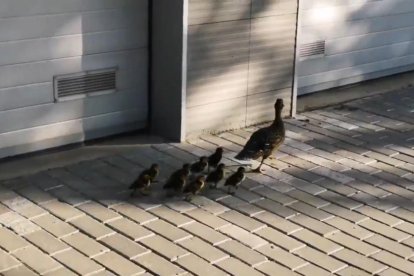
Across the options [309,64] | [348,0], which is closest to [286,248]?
[309,64]

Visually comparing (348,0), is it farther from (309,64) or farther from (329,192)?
(329,192)

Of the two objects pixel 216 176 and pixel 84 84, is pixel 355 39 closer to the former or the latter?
pixel 84 84

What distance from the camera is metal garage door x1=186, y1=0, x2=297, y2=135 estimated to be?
7.42 meters

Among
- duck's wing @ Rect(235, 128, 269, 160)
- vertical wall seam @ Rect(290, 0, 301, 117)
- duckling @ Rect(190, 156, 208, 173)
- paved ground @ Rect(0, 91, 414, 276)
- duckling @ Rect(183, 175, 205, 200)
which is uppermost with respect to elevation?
vertical wall seam @ Rect(290, 0, 301, 117)

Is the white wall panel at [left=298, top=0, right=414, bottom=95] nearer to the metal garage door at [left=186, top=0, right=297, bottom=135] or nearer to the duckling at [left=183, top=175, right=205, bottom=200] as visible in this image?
the metal garage door at [left=186, top=0, right=297, bottom=135]

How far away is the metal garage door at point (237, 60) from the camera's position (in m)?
7.42

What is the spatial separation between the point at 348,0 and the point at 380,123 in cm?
180

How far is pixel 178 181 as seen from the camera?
6.22 metres

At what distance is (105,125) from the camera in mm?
7469

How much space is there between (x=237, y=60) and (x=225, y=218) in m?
2.18

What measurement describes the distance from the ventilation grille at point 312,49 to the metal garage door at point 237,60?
2.78 ft

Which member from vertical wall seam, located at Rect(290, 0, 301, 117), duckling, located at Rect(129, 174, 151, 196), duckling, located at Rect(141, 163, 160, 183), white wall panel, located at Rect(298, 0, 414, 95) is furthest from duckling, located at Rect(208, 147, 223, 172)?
white wall panel, located at Rect(298, 0, 414, 95)

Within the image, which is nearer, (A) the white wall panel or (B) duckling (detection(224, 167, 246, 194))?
(B) duckling (detection(224, 167, 246, 194))

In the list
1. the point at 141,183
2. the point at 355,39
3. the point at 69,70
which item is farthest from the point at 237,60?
the point at 355,39
